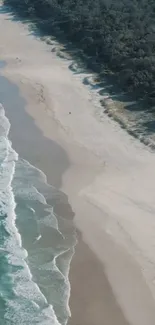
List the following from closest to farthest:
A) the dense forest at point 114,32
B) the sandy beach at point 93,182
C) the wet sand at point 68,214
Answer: the wet sand at point 68,214 < the sandy beach at point 93,182 < the dense forest at point 114,32

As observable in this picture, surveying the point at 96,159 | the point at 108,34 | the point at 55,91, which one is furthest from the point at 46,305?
the point at 108,34

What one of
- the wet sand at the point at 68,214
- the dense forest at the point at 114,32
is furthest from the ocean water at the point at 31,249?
the dense forest at the point at 114,32

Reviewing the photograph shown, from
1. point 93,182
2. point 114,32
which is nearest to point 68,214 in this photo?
point 93,182

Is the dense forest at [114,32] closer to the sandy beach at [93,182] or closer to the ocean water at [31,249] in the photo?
the sandy beach at [93,182]

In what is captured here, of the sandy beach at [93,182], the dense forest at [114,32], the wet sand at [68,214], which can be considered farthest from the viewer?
the dense forest at [114,32]

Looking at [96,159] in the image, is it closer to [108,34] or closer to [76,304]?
[76,304]
